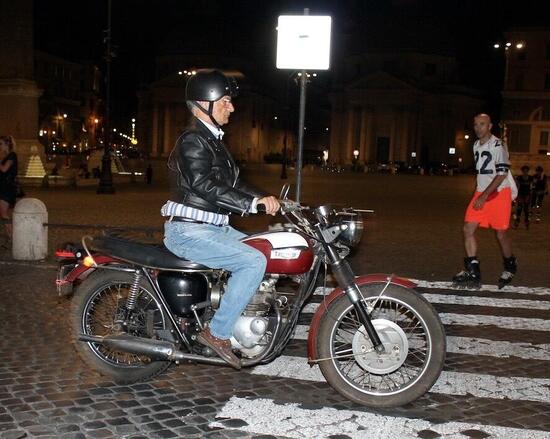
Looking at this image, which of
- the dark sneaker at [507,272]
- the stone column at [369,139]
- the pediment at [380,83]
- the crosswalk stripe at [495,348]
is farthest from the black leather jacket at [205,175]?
the stone column at [369,139]

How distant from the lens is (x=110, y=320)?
5.96 m

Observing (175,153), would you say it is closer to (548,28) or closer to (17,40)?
(17,40)

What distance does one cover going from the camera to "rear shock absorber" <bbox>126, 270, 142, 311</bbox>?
18.6 feet

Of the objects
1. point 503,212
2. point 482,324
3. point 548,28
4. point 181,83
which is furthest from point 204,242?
point 181,83

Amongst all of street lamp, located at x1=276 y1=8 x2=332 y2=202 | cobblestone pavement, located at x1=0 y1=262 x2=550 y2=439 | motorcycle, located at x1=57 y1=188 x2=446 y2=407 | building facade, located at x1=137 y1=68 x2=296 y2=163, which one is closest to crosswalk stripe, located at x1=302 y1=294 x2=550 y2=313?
cobblestone pavement, located at x1=0 y1=262 x2=550 y2=439

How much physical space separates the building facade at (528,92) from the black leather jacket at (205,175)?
307ft

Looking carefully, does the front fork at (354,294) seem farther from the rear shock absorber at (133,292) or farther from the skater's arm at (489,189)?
the skater's arm at (489,189)

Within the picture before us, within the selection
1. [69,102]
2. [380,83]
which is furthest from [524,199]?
[69,102]

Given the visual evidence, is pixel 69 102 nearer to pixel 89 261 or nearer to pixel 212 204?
pixel 89 261

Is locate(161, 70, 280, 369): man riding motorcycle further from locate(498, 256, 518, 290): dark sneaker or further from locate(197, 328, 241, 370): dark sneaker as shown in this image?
locate(498, 256, 518, 290): dark sneaker

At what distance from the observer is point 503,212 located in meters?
9.85

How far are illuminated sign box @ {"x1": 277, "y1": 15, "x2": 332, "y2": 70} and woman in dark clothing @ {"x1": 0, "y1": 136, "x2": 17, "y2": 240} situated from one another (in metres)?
5.92

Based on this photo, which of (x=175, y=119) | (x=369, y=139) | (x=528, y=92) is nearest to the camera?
(x=528, y=92)

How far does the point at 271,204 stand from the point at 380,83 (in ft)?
337
